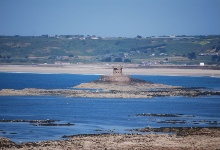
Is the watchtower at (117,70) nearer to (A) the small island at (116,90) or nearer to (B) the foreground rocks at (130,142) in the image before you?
(A) the small island at (116,90)

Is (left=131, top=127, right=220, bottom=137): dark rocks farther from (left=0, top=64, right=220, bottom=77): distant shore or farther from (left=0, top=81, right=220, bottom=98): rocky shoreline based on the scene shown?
(left=0, top=64, right=220, bottom=77): distant shore

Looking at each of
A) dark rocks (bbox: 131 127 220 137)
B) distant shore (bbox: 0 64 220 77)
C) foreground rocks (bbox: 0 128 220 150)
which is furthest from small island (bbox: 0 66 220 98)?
distant shore (bbox: 0 64 220 77)

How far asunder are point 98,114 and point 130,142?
2064cm

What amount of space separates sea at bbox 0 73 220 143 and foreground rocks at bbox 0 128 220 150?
2.38 metres

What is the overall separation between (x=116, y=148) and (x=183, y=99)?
40.7 meters

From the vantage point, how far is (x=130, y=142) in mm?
45000

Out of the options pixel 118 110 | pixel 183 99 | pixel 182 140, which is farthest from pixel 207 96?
pixel 182 140

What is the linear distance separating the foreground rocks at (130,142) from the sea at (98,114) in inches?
93.8

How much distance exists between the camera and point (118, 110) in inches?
2729

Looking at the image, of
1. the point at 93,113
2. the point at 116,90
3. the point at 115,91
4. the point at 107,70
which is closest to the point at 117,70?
the point at 116,90

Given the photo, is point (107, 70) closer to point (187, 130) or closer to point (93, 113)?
point (93, 113)

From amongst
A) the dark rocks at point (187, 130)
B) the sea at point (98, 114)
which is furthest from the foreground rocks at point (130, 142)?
the sea at point (98, 114)

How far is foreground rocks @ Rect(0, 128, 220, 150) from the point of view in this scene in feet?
142

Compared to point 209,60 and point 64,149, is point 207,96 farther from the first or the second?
point 209,60
